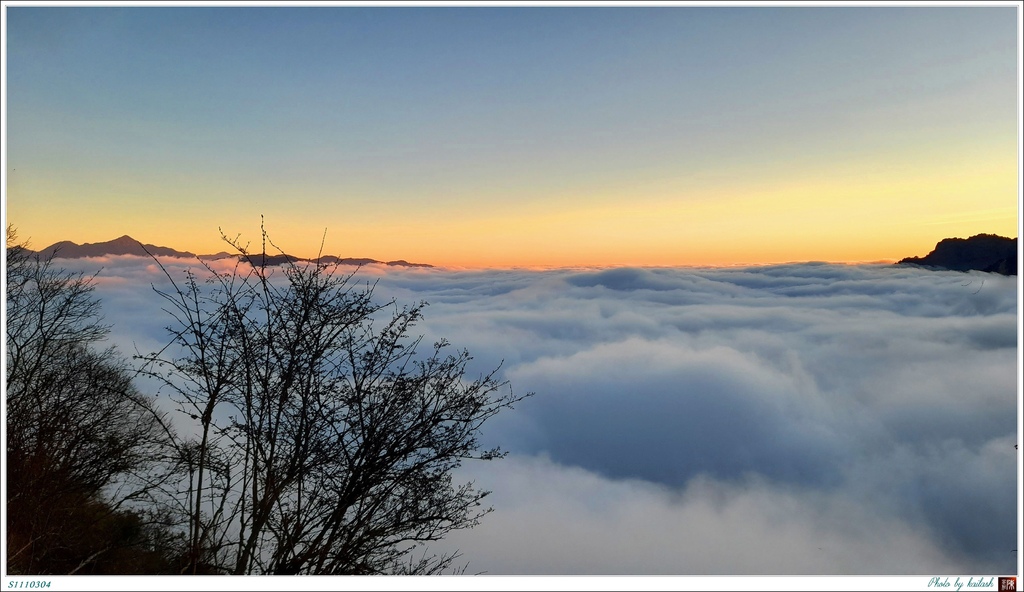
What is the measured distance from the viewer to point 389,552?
3693mm

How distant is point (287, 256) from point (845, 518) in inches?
182

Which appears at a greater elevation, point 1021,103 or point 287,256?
point 1021,103

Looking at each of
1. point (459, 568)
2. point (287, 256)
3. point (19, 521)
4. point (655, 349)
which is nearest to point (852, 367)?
point (655, 349)

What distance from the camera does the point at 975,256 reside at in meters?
3.66

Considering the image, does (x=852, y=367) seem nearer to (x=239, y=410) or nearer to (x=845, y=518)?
(x=845, y=518)

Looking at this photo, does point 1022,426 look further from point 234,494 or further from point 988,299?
point 234,494

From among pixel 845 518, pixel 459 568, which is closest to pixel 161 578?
pixel 459 568

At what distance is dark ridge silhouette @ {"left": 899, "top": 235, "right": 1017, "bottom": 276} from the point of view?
10.1ft

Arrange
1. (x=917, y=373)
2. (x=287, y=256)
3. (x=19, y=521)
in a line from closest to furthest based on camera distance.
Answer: (x=287, y=256) → (x=19, y=521) → (x=917, y=373)

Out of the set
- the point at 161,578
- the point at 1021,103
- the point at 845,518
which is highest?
the point at 1021,103

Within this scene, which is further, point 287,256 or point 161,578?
point 287,256

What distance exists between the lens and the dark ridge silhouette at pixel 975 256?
3.08 meters

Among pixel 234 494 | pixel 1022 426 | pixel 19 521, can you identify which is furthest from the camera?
pixel 19 521

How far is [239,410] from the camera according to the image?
11.0ft
